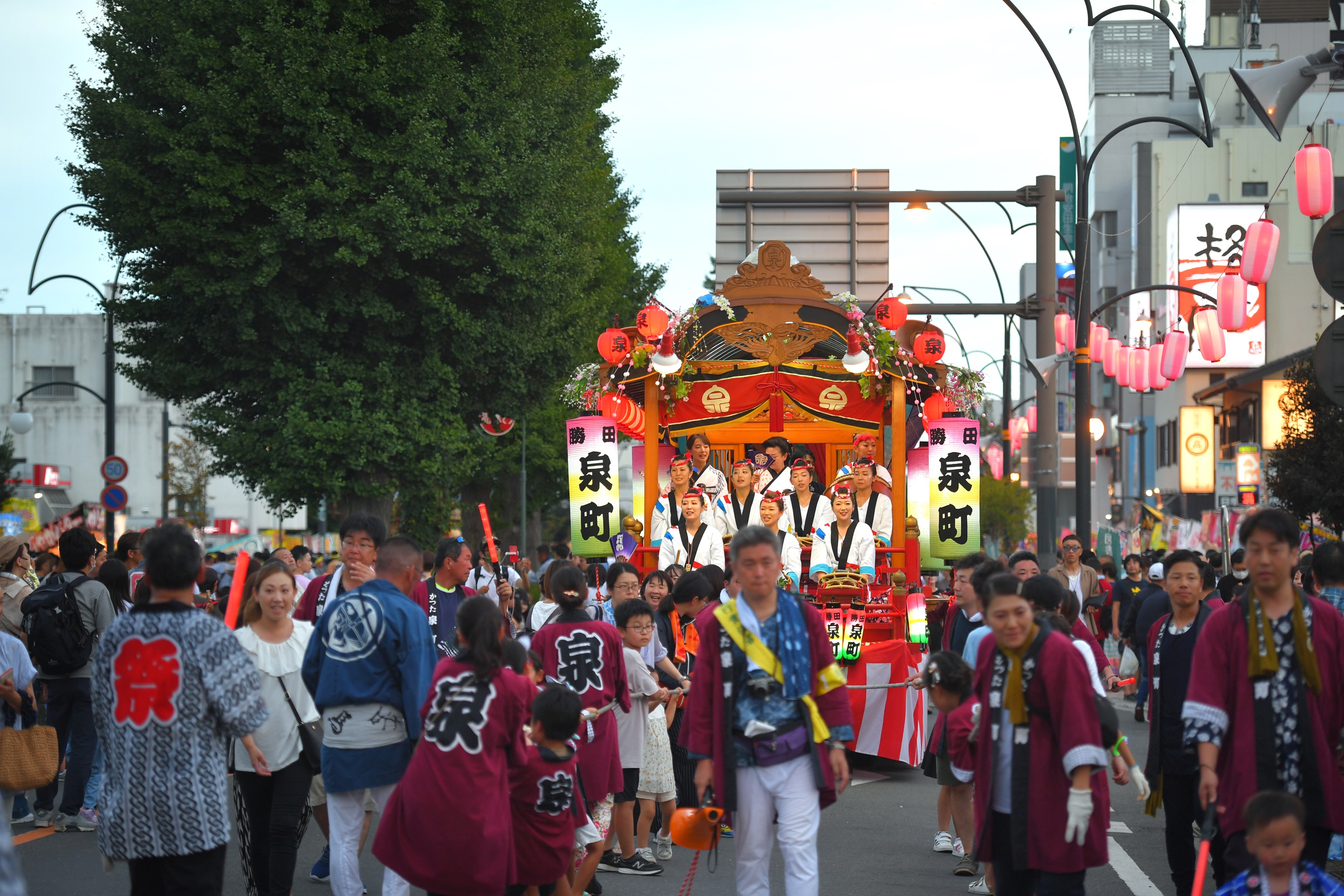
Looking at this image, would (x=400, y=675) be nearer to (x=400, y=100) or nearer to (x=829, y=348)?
(x=829, y=348)

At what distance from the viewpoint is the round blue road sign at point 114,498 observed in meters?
24.9

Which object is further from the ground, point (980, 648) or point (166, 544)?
point (166, 544)

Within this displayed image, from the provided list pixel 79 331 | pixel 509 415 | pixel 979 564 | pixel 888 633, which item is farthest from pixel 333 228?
pixel 79 331

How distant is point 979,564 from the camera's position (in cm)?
859

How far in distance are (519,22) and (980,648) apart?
1782 centimetres

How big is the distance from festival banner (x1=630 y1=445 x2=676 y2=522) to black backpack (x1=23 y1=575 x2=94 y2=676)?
576 centimetres

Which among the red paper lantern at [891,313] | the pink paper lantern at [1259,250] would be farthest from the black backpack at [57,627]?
the pink paper lantern at [1259,250]

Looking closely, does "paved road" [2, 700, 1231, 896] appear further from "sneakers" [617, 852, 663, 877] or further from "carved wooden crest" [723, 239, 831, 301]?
"carved wooden crest" [723, 239, 831, 301]

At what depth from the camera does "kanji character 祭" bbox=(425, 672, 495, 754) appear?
556cm

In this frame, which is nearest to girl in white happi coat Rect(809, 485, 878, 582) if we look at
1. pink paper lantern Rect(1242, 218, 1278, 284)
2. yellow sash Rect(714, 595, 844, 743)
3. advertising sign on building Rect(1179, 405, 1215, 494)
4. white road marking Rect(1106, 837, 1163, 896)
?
white road marking Rect(1106, 837, 1163, 896)

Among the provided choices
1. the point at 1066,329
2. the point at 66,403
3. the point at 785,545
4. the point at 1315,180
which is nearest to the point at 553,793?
the point at 785,545

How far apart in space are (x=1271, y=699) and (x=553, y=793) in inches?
117

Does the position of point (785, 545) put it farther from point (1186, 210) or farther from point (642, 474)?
point (1186, 210)

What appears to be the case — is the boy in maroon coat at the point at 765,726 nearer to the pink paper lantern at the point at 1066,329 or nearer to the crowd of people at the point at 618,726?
the crowd of people at the point at 618,726
